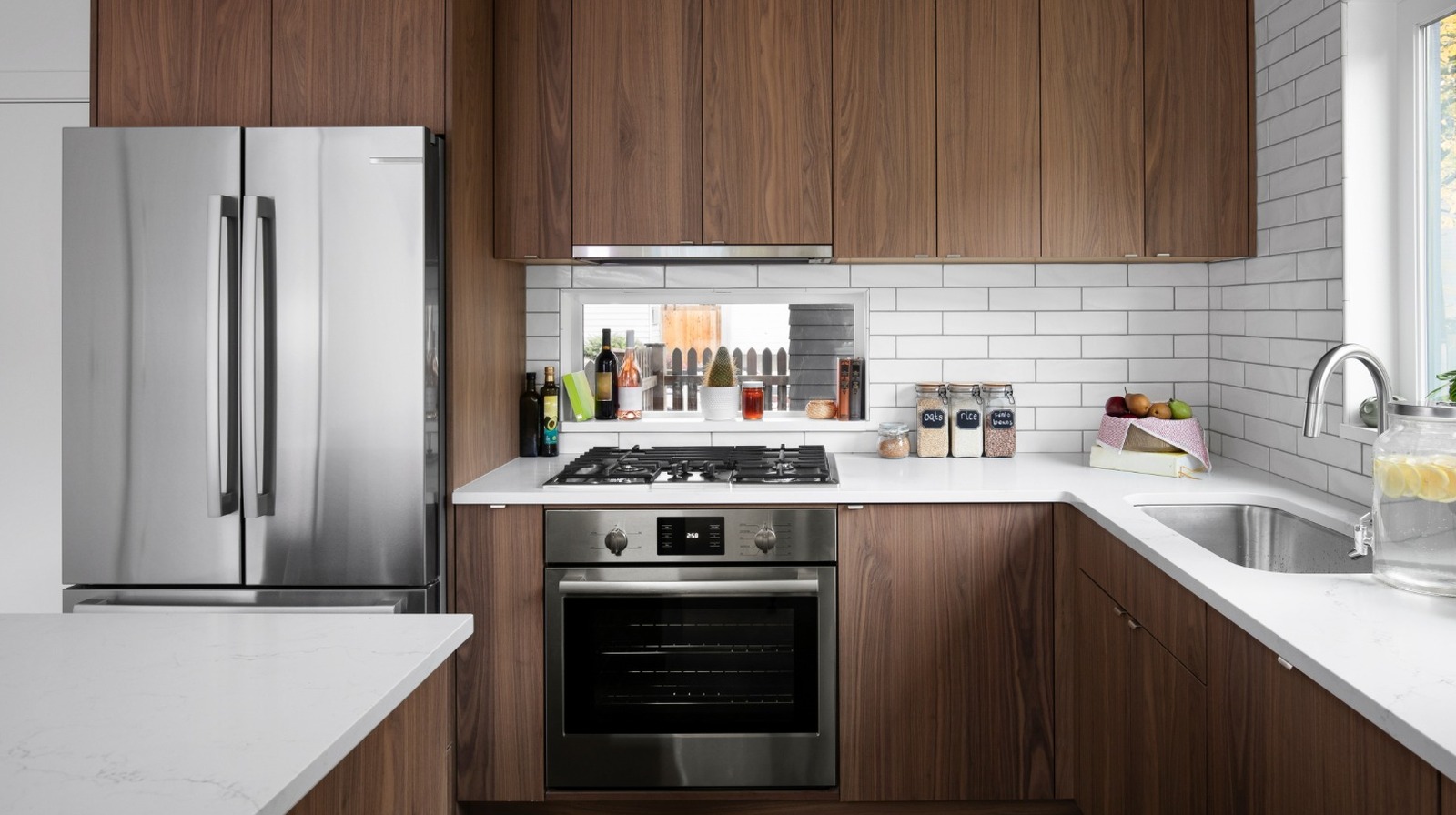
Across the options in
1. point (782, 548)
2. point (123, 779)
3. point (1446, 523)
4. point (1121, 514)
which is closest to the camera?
point (123, 779)

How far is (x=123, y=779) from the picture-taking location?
2.83ft

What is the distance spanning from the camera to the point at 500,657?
8.61 feet

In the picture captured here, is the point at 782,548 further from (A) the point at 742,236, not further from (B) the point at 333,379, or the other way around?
(B) the point at 333,379

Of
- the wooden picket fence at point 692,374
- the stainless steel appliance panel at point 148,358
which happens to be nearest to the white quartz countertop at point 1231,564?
the wooden picket fence at point 692,374

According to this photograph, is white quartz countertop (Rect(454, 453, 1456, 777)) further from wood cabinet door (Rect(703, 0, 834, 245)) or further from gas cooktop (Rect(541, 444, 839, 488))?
wood cabinet door (Rect(703, 0, 834, 245))

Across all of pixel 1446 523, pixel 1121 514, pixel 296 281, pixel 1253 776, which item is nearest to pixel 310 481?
pixel 296 281

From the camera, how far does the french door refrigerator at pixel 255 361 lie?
241cm

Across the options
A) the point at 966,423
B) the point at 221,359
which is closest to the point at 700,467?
the point at 966,423

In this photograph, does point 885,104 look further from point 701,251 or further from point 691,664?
point 691,664

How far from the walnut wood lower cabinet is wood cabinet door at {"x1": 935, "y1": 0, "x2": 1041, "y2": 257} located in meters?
2.08

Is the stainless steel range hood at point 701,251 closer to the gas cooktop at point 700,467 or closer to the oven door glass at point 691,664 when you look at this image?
the gas cooktop at point 700,467

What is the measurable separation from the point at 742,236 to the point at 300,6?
1.29m

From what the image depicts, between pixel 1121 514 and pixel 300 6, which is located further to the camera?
pixel 300 6

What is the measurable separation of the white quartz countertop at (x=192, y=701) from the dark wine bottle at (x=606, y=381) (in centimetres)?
193
